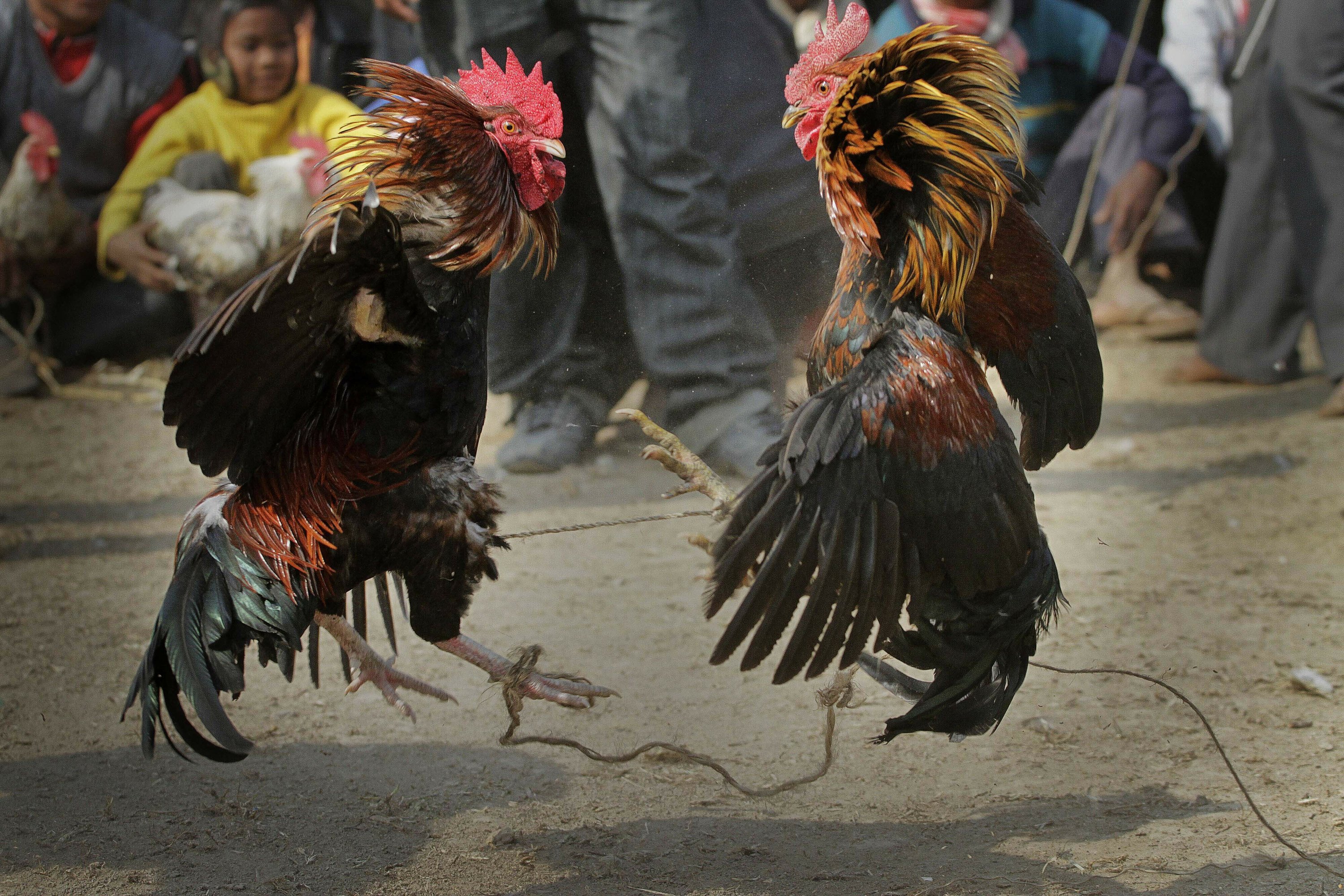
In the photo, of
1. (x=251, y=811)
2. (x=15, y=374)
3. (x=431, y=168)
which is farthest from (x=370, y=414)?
(x=15, y=374)

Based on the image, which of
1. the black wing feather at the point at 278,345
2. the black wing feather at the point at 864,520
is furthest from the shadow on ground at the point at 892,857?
the black wing feather at the point at 278,345

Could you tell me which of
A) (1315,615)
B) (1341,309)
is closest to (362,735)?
(1315,615)

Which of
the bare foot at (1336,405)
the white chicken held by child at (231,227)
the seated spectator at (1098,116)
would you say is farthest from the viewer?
the seated spectator at (1098,116)

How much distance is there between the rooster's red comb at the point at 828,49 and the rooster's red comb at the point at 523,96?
1.78 feet

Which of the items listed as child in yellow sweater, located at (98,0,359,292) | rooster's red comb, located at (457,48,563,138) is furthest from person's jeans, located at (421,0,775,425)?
child in yellow sweater, located at (98,0,359,292)

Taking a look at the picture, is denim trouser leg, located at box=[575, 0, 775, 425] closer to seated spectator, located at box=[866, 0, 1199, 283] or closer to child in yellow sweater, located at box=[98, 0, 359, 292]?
child in yellow sweater, located at box=[98, 0, 359, 292]

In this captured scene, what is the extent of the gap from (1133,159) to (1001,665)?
511 centimetres

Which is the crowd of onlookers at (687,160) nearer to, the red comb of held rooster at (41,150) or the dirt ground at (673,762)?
the red comb of held rooster at (41,150)

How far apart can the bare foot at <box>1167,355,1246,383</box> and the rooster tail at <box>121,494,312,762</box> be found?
5.18 meters

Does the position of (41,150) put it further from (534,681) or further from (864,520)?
(864,520)

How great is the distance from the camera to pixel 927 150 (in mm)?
2297

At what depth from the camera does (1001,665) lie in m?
2.55

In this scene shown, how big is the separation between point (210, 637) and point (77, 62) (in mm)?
5471

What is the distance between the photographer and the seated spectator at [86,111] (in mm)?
6465
